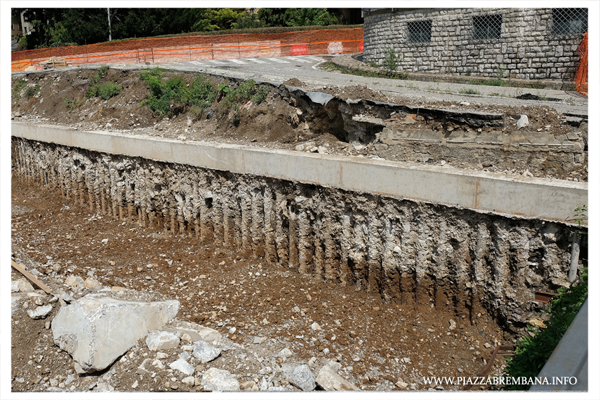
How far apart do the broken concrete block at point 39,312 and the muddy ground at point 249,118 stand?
180 inches

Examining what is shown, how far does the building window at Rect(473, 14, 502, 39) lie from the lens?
13.6m

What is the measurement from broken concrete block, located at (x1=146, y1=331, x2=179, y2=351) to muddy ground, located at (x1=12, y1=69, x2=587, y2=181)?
3.90 meters

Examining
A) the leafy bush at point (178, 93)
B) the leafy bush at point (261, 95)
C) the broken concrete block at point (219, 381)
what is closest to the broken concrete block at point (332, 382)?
the broken concrete block at point (219, 381)

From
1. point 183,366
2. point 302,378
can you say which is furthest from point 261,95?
point 302,378

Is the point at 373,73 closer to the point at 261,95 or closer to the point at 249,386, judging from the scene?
the point at 261,95

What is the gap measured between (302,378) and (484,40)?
477 inches

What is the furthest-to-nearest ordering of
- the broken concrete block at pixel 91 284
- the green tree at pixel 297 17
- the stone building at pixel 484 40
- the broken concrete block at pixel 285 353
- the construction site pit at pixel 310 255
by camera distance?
1. the green tree at pixel 297 17
2. the stone building at pixel 484 40
3. the broken concrete block at pixel 91 284
4. the broken concrete block at pixel 285 353
5. the construction site pit at pixel 310 255

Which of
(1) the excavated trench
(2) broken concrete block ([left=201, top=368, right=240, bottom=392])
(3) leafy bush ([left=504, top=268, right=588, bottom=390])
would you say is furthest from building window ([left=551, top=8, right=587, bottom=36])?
(2) broken concrete block ([left=201, top=368, right=240, bottom=392])

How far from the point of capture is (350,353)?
6.14 m

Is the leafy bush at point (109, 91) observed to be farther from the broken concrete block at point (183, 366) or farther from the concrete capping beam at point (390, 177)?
the broken concrete block at point (183, 366)

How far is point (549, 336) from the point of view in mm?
5230

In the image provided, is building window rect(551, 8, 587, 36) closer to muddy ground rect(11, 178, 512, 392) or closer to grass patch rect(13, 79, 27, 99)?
muddy ground rect(11, 178, 512, 392)

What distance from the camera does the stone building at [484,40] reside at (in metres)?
12.5

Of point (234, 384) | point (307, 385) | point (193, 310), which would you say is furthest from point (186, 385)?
point (193, 310)
